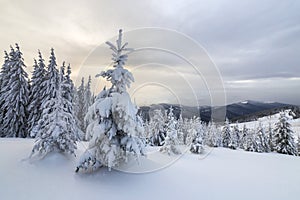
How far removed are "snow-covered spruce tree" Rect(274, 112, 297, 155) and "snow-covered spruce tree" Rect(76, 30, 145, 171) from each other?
3311 centimetres

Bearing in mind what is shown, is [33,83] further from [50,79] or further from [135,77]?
[135,77]

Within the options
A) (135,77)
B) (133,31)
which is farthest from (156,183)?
(133,31)

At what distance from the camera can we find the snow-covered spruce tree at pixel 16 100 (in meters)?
21.8

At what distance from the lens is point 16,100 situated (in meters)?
21.8

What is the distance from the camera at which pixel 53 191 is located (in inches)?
285

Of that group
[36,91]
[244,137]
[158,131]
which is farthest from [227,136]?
[36,91]

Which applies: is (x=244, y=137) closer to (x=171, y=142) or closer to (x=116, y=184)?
(x=171, y=142)

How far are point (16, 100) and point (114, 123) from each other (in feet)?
62.1

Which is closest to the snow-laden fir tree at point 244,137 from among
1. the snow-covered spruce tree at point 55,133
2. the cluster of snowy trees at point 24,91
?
the cluster of snowy trees at point 24,91

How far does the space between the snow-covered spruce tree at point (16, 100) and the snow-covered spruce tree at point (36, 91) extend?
2.63ft

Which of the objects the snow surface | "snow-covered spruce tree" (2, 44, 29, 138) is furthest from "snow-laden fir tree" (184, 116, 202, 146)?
"snow-covered spruce tree" (2, 44, 29, 138)

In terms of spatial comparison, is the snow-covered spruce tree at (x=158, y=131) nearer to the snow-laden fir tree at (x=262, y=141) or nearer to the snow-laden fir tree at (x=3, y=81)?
the snow-laden fir tree at (x=262, y=141)

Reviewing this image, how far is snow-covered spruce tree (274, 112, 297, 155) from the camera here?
107 ft

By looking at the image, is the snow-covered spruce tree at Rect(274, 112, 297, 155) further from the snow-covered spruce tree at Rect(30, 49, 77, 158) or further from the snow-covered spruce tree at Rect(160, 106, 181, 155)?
the snow-covered spruce tree at Rect(30, 49, 77, 158)
